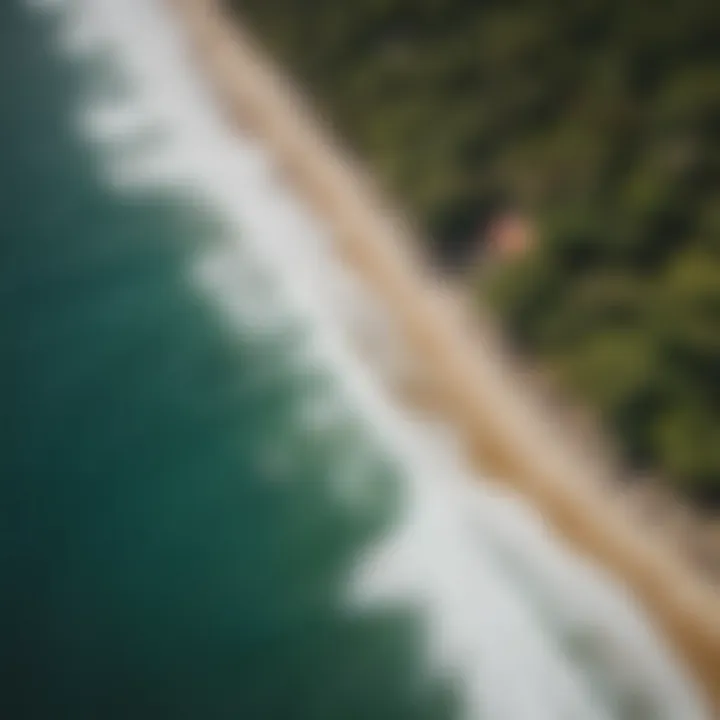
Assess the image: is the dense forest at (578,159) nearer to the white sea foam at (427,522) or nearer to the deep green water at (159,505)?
the white sea foam at (427,522)

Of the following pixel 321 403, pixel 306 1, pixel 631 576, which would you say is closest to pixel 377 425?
pixel 321 403

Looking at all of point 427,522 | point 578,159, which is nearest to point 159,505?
point 427,522

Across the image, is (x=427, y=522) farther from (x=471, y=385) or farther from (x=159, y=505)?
(x=159, y=505)

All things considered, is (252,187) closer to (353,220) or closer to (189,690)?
(353,220)

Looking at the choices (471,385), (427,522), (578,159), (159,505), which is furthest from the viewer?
(578,159)

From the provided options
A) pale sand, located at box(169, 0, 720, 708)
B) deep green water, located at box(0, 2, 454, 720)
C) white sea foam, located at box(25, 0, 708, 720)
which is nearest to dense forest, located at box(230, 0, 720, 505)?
pale sand, located at box(169, 0, 720, 708)

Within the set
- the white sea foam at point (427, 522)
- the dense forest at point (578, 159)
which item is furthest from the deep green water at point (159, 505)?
the dense forest at point (578, 159)

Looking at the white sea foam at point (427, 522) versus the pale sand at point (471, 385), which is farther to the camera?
the pale sand at point (471, 385)
